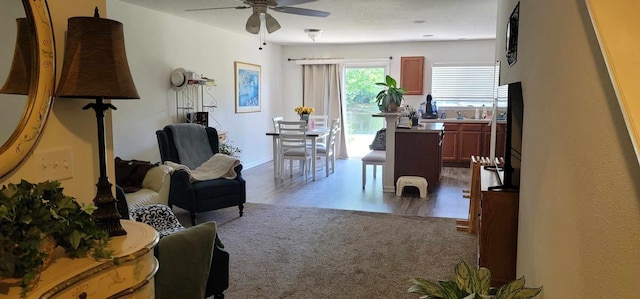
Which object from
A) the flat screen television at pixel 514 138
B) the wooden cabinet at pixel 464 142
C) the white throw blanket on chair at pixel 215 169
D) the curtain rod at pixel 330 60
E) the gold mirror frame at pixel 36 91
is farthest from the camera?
the curtain rod at pixel 330 60

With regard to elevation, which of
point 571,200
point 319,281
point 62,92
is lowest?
point 319,281

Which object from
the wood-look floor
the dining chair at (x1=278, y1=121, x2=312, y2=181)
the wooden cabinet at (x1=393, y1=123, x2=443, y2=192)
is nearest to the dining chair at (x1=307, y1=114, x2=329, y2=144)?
the wood-look floor

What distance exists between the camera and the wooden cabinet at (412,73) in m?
8.59

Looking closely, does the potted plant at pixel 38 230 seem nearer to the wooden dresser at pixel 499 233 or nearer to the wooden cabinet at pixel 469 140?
the wooden dresser at pixel 499 233

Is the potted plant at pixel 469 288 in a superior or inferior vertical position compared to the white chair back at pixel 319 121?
inferior

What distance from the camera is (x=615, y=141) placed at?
3.33 ft

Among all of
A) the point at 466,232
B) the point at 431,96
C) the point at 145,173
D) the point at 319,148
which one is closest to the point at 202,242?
the point at 145,173

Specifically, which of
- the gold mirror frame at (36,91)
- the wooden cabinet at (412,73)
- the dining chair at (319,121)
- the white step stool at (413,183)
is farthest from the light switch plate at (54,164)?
the wooden cabinet at (412,73)

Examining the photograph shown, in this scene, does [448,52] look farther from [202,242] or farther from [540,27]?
[202,242]

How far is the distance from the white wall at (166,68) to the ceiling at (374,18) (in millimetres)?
191

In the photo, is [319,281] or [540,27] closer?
[540,27]

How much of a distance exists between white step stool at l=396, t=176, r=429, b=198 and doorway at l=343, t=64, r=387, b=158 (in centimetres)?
346

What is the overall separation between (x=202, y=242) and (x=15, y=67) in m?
1.16

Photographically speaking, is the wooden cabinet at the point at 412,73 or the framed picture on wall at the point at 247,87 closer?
the framed picture on wall at the point at 247,87
